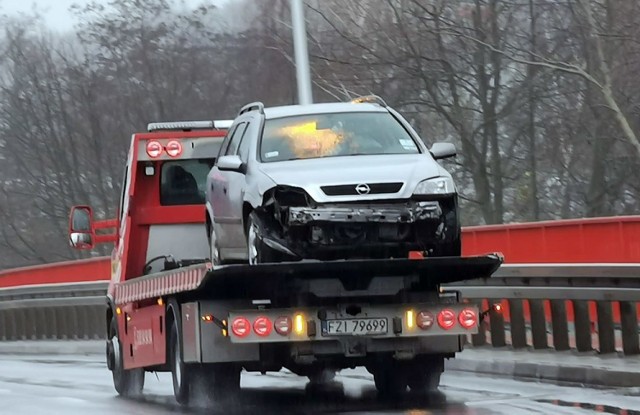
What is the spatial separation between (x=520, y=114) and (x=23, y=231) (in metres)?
26.1

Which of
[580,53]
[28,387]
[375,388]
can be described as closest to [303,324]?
[375,388]

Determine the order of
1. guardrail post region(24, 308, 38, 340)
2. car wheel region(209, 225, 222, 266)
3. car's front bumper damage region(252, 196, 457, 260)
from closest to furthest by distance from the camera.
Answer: car's front bumper damage region(252, 196, 457, 260)
car wheel region(209, 225, 222, 266)
guardrail post region(24, 308, 38, 340)

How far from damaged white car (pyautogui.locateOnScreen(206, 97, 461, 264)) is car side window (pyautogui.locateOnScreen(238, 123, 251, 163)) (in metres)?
0.02

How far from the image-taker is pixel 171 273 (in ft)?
38.3

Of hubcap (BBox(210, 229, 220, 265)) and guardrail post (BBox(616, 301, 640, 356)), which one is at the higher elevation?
hubcap (BBox(210, 229, 220, 265))

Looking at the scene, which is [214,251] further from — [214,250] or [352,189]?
[352,189]

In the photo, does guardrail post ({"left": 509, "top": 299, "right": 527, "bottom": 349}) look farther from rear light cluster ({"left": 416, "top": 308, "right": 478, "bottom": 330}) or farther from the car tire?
the car tire

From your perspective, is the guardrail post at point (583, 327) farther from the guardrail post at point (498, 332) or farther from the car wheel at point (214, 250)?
the car wheel at point (214, 250)

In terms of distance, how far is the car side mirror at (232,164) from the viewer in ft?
37.6

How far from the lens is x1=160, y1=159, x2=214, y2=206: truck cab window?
15031 millimetres

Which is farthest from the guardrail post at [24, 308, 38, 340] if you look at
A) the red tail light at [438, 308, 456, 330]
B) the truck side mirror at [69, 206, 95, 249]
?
the red tail light at [438, 308, 456, 330]

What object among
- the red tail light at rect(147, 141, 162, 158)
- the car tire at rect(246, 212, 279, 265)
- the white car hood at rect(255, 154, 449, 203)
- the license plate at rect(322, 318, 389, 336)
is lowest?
the license plate at rect(322, 318, 389, 336)

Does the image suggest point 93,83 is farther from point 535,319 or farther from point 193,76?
point 535,319

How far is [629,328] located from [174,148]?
4765 millimetres
